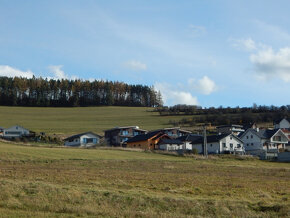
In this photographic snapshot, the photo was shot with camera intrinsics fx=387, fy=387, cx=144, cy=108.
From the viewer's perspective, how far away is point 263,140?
91.7 m

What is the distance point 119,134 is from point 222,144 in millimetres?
31642

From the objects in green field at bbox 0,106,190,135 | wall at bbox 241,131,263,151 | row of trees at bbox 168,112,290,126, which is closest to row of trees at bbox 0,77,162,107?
green field at bbox 0,106,190,135

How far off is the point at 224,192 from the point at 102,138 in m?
86.0

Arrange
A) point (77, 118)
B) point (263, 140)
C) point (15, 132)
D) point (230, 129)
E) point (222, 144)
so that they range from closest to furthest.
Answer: point (222, 144)
point (263, 140)
point (15, 132)
point (230, 129)
point (77, 118)

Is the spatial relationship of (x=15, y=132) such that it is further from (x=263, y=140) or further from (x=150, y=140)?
(x=263, y=140)

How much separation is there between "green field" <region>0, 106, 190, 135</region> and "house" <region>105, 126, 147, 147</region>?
26.4 feet

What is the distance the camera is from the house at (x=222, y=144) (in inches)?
3270

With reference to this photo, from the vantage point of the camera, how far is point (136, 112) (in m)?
156

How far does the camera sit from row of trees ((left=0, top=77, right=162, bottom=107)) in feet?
522

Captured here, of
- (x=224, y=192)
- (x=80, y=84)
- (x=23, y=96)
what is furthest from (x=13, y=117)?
(x=224, y=192)

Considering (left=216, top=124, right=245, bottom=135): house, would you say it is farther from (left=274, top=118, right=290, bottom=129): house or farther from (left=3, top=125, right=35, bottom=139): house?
(left=3, top=125, right=35, bottom=139): house

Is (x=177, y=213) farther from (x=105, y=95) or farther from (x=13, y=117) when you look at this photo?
(x=105, y=95)

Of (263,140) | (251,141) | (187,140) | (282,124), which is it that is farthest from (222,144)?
(282,124)

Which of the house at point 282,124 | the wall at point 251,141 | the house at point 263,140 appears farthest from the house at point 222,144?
the house at point 282,124
